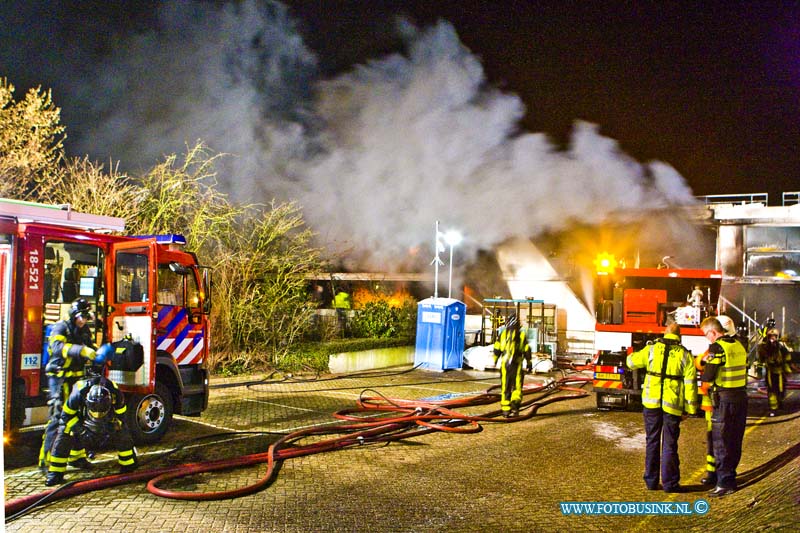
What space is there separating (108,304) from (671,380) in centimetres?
663

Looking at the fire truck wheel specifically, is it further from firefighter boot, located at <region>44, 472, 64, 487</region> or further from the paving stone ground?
firefighter boot, located at <region>44, 472, 64, 487</region>

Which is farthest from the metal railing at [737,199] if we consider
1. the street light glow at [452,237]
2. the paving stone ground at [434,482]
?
the paving stone ground at [434,482]

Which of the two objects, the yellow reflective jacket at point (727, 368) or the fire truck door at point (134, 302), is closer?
the yellow reflective jacket at point (727, 368)

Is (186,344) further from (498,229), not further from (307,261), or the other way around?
(498,229)

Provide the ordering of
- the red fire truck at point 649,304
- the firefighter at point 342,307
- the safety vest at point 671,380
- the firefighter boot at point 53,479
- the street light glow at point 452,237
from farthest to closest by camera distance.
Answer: the street light glow at point 452,237 < the firefighter at point 342,307 < the red fire truck at point 649,304 < the safety vest at point 671,380 < the firefighter boot at point 53,479

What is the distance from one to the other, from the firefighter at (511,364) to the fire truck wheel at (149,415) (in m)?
5.10

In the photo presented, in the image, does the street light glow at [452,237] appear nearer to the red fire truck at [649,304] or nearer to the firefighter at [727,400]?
the red fire truck at [649,304]

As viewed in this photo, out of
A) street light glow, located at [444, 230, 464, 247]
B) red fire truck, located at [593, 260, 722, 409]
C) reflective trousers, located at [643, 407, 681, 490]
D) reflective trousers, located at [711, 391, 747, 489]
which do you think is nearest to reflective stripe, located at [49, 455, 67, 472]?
reflective trousers, located at [643, 407, 681, 490]

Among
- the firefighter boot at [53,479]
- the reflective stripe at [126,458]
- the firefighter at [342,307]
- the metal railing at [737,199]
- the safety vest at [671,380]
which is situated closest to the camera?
the firefighter boot at [53,479]

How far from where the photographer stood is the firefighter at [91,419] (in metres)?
6.01

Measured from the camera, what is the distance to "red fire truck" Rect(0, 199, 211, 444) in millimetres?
6723

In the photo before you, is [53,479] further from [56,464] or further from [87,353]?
[87,353]

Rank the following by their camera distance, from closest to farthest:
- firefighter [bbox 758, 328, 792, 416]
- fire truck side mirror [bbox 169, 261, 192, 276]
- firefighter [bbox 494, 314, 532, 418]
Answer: fire truck side mirror [bbox 169, 261, 192, 276] < firefighter [bbox 494, 314, 532, 418] < firefighter [bbox 758, 328, 792, 416]

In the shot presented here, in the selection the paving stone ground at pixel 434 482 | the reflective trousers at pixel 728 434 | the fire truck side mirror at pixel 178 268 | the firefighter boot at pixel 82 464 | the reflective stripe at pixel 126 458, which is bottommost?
the paving stone ground at pixel 434 482
